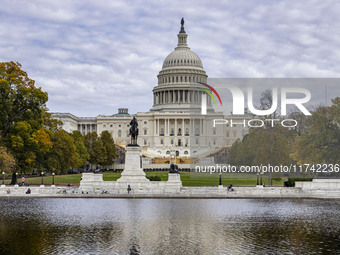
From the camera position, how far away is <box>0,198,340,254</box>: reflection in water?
23.6 metres

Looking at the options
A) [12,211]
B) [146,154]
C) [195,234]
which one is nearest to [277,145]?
[12,211]

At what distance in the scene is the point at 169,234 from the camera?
27141mm

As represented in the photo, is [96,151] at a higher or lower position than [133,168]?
higher

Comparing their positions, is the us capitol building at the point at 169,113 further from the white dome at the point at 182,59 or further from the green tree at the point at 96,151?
the green tree at the point at 96,151

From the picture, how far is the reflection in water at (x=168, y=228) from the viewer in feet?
77.6

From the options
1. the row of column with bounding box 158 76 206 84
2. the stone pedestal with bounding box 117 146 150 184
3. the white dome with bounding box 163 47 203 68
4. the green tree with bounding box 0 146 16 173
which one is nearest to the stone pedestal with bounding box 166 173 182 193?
the stone pedestal with bounding box 117 146 150 184

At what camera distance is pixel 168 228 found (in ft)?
95.5

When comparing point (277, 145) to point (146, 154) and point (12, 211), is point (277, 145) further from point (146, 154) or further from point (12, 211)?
point (146, 154)

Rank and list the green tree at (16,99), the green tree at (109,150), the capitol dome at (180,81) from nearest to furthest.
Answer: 1. the green tree at (16,99)
2. the green tree at (109,150)
3. the capitol dome at (180,81)

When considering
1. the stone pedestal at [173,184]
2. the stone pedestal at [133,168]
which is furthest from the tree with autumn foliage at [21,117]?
the stone pedestal at [173,184]

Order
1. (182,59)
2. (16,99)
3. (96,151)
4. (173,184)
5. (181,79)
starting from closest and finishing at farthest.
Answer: (173,184) → (16,99) → (96,151) → (181,79) → (182,59)

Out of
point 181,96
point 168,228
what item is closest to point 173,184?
point 168,228

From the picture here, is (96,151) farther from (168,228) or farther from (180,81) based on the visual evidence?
(168,228)

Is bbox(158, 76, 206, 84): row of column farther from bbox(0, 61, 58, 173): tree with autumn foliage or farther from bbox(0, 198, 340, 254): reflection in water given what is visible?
bbox(0, 198, 340, 254): reflection in water
